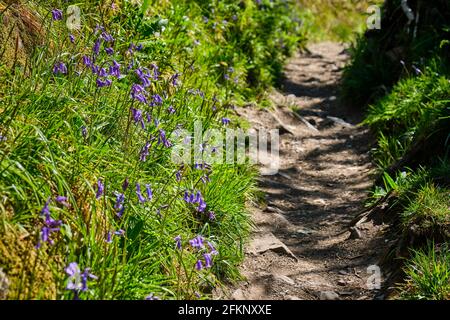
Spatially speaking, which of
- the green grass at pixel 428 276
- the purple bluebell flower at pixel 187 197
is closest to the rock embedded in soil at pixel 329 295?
the green grass at pixel 428 276

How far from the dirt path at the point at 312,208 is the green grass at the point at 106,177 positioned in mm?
304

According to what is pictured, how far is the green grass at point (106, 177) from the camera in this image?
352 centimetres

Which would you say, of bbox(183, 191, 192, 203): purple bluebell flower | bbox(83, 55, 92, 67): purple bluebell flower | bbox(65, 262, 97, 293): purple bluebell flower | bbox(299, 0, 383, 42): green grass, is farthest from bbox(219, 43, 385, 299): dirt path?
bbox(299, 0, 383, 42): green grass

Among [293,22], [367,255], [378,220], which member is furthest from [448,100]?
[293,22]

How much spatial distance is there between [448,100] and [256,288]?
115 inches

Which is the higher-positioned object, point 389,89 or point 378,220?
point 389,89

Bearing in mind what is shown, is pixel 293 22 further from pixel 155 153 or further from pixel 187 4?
pixel 155 153

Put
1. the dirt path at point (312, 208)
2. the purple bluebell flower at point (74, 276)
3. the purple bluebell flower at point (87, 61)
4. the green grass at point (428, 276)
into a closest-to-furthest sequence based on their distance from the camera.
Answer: the purple bluebell flower at point (74, 276) → the green grass at point (428, 276) → the purple bluebell flower at point (87, 61) → the dirt path at point (312, 208)

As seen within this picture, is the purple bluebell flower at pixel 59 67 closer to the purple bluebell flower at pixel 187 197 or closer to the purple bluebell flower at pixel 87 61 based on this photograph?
the purple bluebell flower at pixel 87 61

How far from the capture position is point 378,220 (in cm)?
563

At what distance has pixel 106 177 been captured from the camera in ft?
13.6

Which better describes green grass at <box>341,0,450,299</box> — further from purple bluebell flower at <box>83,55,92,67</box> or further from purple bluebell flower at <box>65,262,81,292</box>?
purple bluebell flower at <box>83,55,92,67</box>

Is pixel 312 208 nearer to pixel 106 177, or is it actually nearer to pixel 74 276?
pixel 106 177

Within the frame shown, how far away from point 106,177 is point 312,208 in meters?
2.80
